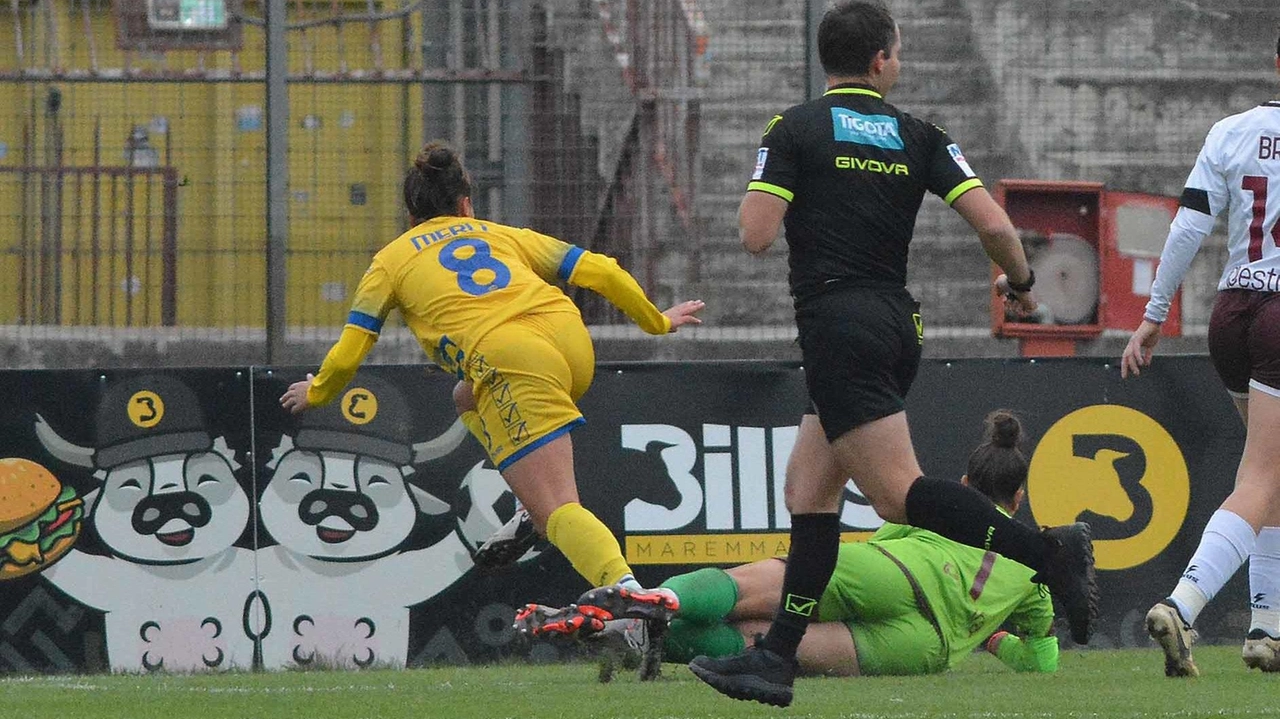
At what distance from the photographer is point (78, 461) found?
833cm

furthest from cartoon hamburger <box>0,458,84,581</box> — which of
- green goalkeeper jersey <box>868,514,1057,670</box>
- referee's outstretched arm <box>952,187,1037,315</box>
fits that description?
referee's outstretched arm <box>952,187,1037,315</box>

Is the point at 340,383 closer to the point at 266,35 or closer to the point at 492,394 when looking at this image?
the point at 492,394

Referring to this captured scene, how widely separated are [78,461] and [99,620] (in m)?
0.67

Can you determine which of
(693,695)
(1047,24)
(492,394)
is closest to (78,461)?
(492,394)

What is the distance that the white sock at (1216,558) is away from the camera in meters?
6.18

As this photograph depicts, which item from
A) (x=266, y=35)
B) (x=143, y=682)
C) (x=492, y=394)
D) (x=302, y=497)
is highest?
(x=266, y=35)

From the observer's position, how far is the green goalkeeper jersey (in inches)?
269

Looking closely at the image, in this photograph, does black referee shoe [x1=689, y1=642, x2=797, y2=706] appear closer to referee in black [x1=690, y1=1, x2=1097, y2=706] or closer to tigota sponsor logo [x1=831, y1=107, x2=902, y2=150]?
referee in black [x1=690, y1=1, x2=1097, y2=706]

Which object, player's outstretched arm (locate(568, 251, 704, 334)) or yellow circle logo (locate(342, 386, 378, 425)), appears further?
yellow circle logo (locate(342, 386, 378, 425))

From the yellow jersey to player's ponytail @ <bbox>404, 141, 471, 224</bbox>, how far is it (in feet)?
→ 0.16

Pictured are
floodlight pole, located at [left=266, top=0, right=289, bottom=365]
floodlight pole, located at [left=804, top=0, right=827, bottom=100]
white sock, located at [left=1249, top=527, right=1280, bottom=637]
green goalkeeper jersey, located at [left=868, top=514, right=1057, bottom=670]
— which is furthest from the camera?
floodlight pole, located at [left=804, top=0, right=827, bottom=100]

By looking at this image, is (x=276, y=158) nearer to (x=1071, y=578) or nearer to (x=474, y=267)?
(x=474, y=267)

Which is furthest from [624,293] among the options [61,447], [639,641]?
[61,447]

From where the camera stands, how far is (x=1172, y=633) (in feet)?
19.8
